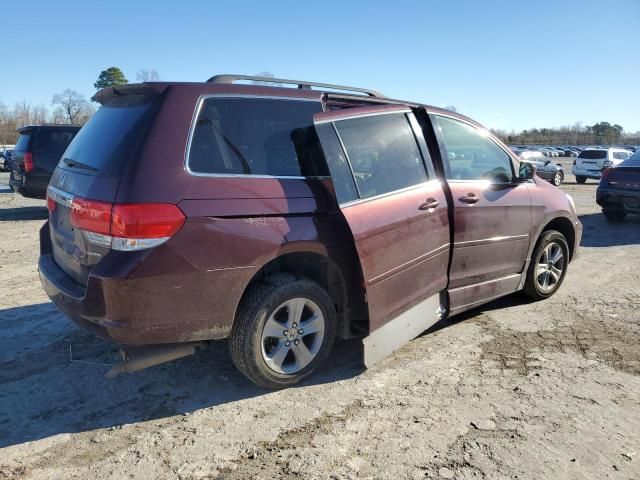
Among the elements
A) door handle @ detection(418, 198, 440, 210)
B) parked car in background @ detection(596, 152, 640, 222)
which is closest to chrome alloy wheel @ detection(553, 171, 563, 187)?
parked car in background @ detection(596, 152, 640, 222)

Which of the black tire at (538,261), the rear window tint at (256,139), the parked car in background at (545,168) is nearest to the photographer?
the rear window tint at (256,139)

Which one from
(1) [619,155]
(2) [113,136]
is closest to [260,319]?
(2) [113,136]

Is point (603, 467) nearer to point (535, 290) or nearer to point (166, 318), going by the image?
point (166, 318)

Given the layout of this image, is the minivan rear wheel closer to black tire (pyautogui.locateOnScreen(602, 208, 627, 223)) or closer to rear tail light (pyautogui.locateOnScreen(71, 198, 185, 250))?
black tire (pyautogui.locateOnScreen(602, 208, 627, 223))

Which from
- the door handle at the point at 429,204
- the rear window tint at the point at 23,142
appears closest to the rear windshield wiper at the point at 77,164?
the door handle at the point at 429,204

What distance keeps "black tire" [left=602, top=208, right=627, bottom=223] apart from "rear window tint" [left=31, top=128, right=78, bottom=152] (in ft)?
39.0

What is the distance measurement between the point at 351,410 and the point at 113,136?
7.35 ft

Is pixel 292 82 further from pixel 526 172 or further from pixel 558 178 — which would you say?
pixel 558 178

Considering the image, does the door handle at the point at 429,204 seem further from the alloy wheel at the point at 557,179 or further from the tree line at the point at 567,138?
the tree line at the point at 567,138

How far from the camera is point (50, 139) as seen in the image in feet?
36.8

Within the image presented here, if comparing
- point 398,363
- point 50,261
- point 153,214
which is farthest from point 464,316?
point 50,261

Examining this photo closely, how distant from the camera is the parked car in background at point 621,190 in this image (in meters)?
10.2

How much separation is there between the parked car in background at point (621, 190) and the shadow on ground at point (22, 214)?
12190mm

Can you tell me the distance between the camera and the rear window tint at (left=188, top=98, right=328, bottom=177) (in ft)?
9.89
